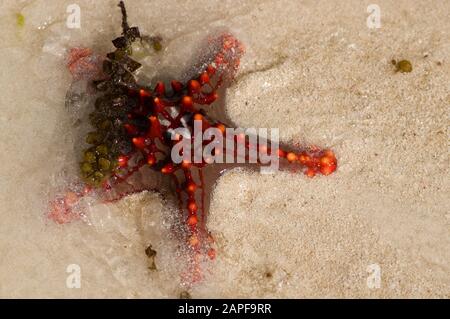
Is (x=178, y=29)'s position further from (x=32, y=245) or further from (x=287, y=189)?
(x=32, y=245)

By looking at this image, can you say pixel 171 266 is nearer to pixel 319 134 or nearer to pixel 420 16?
pixel 319 134

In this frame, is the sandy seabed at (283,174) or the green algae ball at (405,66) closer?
the sandy seabed at (283,174)

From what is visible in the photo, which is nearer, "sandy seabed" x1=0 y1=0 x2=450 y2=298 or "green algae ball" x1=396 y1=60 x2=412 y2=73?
"sandy seabed" x1=0 y1=0 x2=450 y2=298

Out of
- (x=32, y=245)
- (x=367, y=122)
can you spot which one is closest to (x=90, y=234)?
(x=32, y=245)

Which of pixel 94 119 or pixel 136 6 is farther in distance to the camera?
pixel 136 6

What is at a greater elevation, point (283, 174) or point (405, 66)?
point (405, 66)

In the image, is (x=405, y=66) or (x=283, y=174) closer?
(x=283, y=174)

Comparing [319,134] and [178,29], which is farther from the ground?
[178,29]
